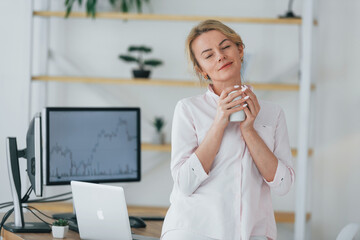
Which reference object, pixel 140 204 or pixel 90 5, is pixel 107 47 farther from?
pixel 140 204

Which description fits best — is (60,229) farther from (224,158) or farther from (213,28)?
(213,28)

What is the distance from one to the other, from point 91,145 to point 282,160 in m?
1.06

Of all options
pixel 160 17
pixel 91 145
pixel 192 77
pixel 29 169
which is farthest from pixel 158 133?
pixel 29 169

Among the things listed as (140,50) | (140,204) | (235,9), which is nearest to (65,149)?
(140,50)

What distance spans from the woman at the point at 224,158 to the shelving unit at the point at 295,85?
1782 mm

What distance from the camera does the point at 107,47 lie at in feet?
13.0

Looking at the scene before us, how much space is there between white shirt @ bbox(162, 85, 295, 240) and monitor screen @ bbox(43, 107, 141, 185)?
2.90ft

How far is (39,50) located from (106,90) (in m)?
0.55

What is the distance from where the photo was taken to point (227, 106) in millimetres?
1559

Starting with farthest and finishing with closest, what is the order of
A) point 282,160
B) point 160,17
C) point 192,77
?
point 192,77
point 160,17
point 282,160

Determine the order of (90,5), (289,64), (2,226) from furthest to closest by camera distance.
→ 1. (289,64)
2. (90,5)
3. (2,226)

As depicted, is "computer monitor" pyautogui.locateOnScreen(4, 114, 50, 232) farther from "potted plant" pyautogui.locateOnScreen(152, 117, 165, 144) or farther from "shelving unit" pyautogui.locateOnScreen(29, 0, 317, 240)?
"potted plant" pyautogui.locateOnScreen(152, 117, 165, 144)

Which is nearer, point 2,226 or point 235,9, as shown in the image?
point 2,226

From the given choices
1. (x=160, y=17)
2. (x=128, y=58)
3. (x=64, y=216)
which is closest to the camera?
(x=64, y=216)
